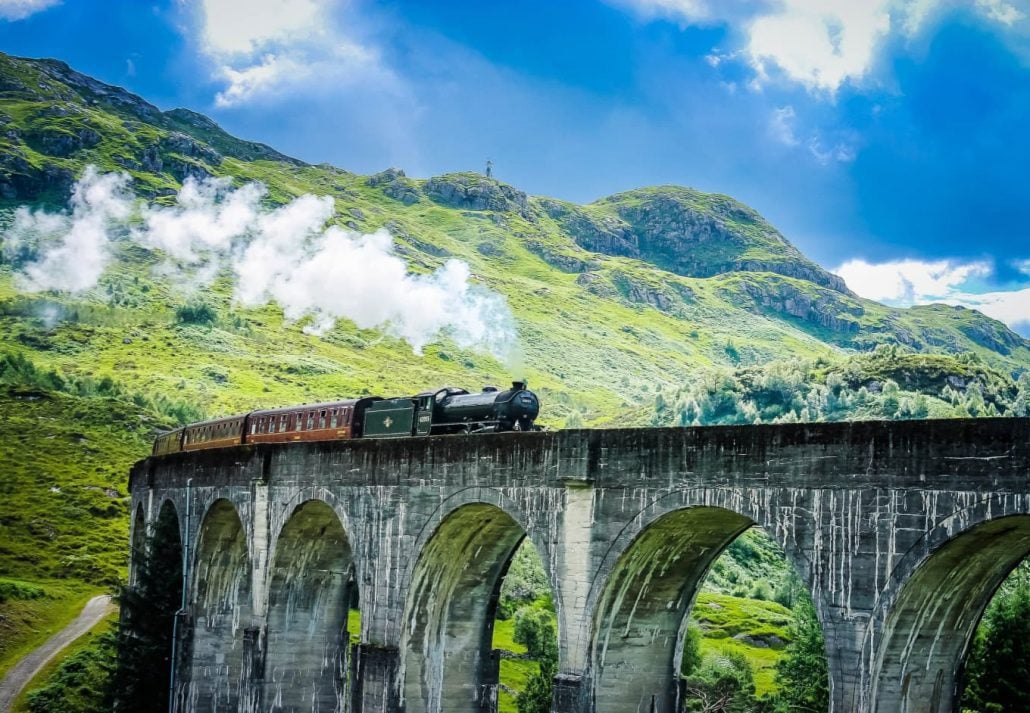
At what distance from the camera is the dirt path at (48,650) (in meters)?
50.0

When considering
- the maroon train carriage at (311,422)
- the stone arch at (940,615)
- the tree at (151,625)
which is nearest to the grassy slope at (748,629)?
the maroon train carriage at (311,422)

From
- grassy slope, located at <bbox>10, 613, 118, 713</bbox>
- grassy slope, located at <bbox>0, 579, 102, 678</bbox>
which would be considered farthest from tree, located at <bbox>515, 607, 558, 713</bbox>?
grassy slope, located at <bbox>0, 579, 102, 678</bbox>

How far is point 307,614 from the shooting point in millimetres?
37281

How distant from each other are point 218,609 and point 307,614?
31.1 feet

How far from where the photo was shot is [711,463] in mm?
21031

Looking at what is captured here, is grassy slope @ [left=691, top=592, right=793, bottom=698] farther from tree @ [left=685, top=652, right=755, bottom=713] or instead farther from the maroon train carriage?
the maroon train carriage

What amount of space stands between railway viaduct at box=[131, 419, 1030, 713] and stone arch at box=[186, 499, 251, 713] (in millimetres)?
3789

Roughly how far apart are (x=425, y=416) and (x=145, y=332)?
533 feet

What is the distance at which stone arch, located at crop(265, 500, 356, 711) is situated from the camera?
36.2 metres

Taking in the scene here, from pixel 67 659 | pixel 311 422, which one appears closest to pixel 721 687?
pixel 311 422

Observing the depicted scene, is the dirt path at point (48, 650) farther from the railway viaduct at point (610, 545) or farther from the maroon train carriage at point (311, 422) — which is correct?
the railway viaduct at point (610, 545)

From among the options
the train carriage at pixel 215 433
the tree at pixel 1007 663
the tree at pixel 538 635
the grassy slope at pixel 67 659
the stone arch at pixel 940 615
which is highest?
the train carriage at pixel 215 433

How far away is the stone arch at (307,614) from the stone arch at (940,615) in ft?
70.0

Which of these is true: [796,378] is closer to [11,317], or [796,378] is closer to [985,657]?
[985,657]
